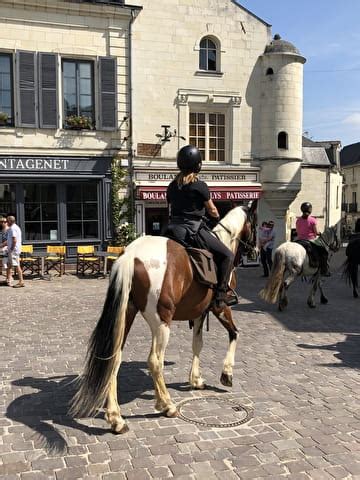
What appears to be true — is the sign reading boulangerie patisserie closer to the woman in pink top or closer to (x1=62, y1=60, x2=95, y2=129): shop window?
(x1=62, y1=60, x2=95, y2=129): shop window

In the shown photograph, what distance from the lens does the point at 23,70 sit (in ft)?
47.8

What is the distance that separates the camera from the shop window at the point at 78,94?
1520 cm

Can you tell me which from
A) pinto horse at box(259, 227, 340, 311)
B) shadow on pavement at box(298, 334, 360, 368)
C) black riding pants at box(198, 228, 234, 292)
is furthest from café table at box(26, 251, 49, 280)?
black riding pants at box(198, 228, 234, 292)

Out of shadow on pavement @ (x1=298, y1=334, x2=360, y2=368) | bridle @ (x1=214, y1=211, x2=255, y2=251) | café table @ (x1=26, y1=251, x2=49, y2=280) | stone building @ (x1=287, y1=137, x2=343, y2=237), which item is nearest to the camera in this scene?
bridle @ (x1=214, y1=211, x2=255, y2=251)

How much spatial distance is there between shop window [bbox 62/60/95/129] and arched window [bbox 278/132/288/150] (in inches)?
271

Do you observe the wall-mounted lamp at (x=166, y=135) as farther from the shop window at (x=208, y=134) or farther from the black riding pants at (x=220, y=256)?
the black riding pants at (x=220, y=256)

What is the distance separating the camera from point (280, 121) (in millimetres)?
17062

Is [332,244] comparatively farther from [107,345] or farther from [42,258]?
[42,258]

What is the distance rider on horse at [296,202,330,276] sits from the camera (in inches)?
382

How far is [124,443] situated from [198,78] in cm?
1480

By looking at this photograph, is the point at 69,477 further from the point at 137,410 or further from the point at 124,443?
the point at 137,410

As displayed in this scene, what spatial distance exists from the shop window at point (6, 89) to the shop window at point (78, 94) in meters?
1.67

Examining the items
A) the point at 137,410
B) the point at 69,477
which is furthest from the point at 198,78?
the point at 69,477

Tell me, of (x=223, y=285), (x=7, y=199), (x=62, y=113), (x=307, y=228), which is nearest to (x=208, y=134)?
(x=62, y=113)
